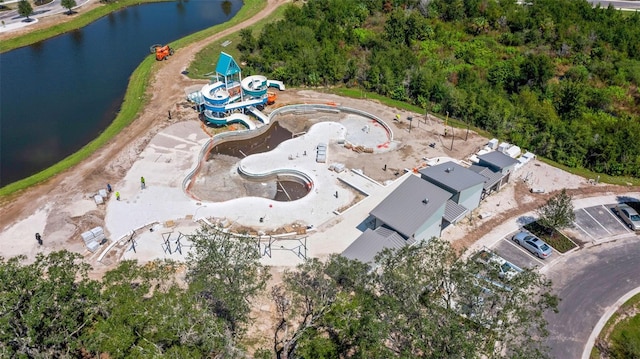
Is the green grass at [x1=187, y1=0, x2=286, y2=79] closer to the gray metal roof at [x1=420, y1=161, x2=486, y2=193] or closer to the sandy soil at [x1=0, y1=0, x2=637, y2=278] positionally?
the sandy soil at [x1=0, y1=0, x2=637, y2=278]

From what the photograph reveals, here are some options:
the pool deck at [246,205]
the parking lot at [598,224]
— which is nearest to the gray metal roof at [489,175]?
the pool deck at [246,205]

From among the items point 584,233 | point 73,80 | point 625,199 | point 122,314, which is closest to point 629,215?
point 625,199

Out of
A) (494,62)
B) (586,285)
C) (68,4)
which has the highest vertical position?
(68,4)

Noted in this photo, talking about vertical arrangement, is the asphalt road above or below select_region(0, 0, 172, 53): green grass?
below

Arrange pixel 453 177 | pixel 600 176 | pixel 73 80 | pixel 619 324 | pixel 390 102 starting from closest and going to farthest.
→ pixel 619 324, pixel 453 177, pixel 600 176, pixel 390 102, pixel 73 80

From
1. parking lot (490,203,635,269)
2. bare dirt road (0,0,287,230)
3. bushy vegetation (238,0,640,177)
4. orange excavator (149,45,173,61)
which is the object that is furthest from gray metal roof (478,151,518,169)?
orange excavator (149,45,173,61)

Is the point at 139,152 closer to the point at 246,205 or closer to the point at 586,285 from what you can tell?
the point at 246,205
